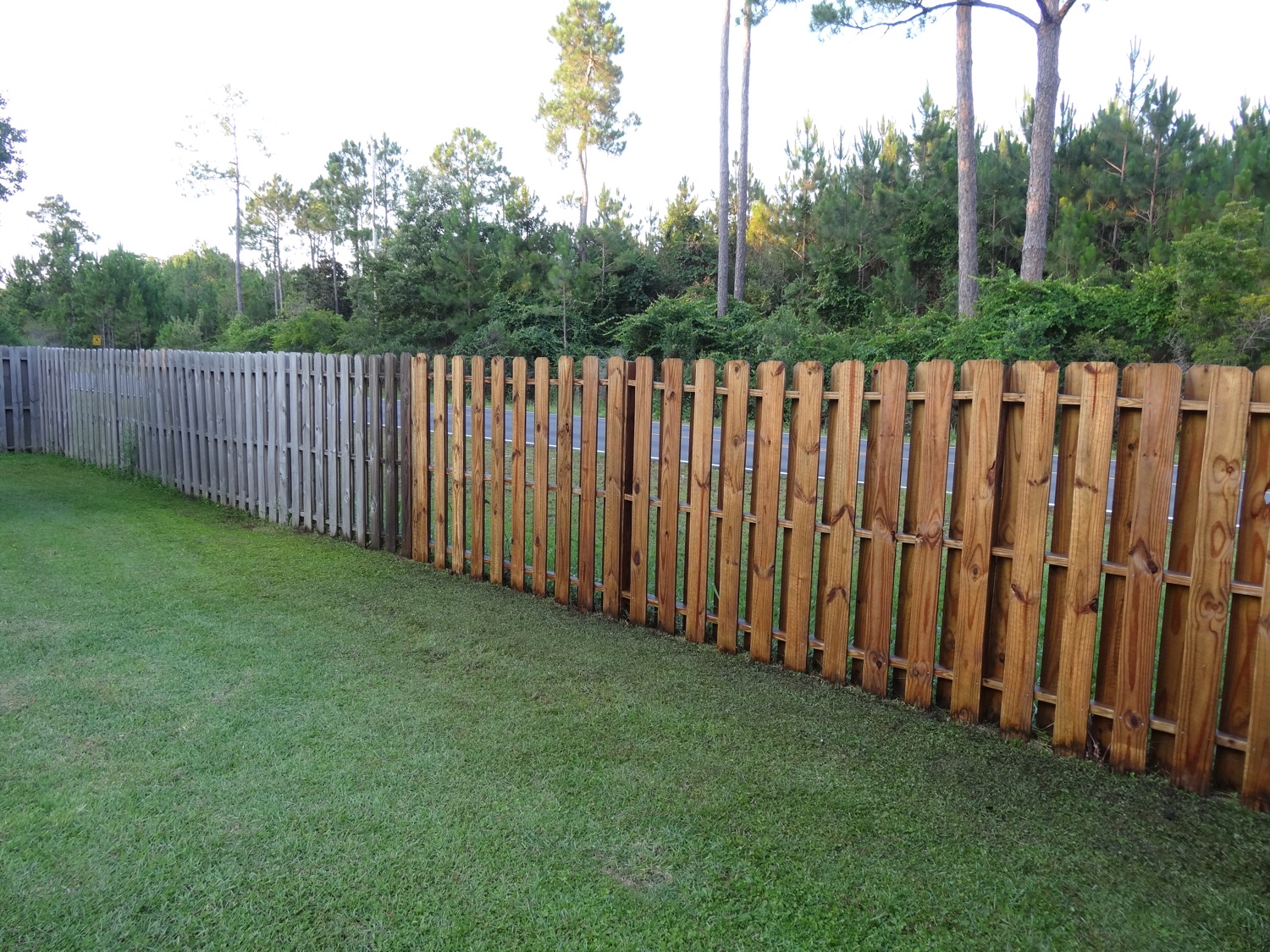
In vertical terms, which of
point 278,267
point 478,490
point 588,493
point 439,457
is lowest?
point 478,490

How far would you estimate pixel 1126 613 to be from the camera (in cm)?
323

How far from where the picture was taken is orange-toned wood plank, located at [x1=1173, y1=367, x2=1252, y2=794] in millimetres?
2969

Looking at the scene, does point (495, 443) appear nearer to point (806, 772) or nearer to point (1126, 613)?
point (806, 772)

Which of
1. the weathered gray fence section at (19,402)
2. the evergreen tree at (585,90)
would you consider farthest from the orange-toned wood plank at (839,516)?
the evergreen tree at (585,90)

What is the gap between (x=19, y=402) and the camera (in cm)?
1356

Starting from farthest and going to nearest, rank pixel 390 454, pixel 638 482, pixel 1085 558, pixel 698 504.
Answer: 1. pixel 390 454
2. pixel 638 482
3. pixel 698 504
4. pixel 1085 558

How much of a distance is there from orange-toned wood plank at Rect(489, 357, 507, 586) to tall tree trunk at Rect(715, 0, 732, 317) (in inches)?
749

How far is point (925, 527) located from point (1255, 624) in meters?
1.26

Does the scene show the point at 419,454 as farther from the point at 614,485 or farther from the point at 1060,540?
the point at 1060,540

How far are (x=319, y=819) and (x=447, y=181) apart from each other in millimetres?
44052

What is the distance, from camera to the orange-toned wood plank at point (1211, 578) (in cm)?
297

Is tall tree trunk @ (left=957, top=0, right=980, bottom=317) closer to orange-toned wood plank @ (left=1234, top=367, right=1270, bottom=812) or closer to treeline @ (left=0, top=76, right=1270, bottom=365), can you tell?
treeline @ (left=0, top=76, right=1270, bottom=365)

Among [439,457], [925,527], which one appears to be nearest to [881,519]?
[925,527]

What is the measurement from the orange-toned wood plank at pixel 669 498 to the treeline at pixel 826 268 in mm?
11549
